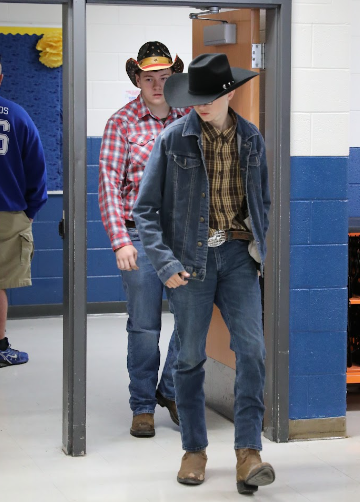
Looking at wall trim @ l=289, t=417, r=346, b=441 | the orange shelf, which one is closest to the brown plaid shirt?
wall trim @ l=289, t=417, r=346, b=441

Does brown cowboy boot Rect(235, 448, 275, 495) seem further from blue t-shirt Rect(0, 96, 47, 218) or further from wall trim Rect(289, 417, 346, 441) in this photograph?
blue t-shirt Rect(0, 96, 47, 218)

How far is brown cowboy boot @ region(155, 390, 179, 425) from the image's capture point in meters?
4.30

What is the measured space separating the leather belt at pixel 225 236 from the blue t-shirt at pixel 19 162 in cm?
258

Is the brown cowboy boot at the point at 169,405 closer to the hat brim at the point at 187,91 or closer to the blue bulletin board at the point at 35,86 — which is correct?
the hat brim at the point at 187,91

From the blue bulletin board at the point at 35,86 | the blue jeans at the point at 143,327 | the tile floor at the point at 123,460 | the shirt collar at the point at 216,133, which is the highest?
the blue bulletin board at the point at 35,86

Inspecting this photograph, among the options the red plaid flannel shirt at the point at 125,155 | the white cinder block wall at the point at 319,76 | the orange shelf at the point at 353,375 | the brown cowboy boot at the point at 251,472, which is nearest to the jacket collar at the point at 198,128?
the white cinder block wall at the point at 319,76

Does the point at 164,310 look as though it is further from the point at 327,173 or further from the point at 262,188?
the point at 262,188

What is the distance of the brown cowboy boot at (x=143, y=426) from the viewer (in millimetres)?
4113

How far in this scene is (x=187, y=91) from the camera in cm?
328

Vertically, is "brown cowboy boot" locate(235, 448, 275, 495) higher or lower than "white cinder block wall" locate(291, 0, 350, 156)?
lower

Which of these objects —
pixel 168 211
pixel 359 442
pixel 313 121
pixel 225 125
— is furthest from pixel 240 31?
pixel 359 442

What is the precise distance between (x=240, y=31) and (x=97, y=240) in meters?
3.54

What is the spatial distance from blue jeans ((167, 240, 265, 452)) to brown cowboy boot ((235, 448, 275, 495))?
0.03 m

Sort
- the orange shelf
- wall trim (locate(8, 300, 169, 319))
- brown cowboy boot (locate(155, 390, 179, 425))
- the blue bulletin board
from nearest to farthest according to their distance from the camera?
brown cowboy boot (locate(155, 390, 179, 425)) → the orange shelf → the blue bulletin board → wall trim (locate(8, 300, 169, 319))
